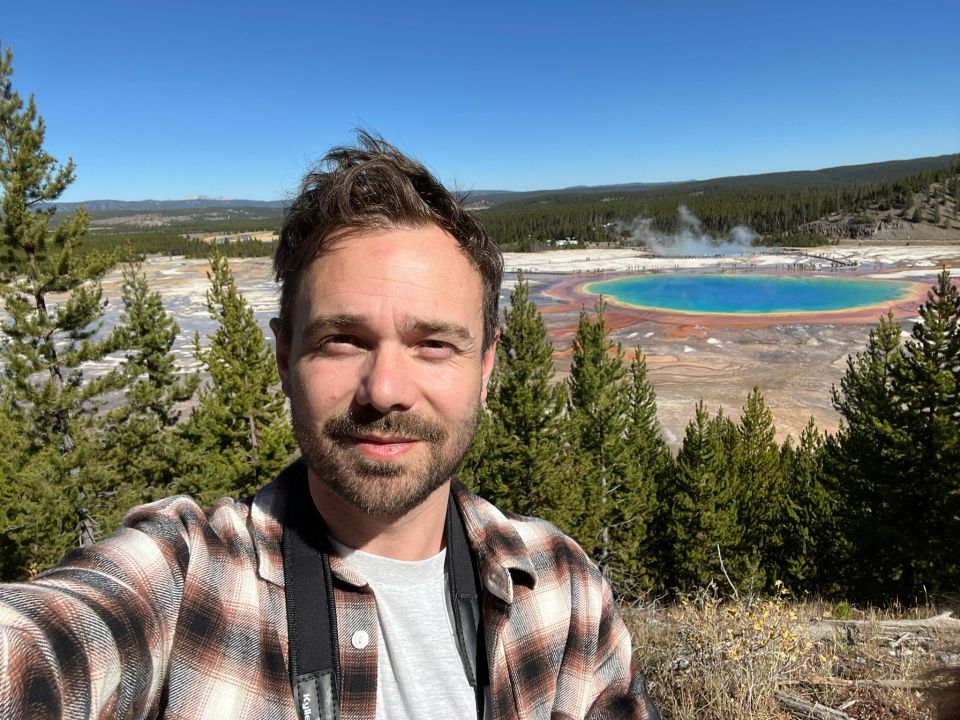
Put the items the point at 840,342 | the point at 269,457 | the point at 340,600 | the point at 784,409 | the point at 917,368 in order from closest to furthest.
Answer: the point at 340,600 → the point at 917,368 → the point at 269,457 → the point at 784,409 → the point at 840,342

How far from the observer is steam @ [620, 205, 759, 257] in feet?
379

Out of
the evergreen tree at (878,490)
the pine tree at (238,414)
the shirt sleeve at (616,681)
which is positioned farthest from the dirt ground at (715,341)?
the shirt sleeve at (616,681)

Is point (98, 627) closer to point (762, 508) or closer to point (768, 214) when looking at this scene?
point (762, 508)

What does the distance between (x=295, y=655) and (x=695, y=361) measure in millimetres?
40315

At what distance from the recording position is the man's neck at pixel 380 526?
1.62 meters

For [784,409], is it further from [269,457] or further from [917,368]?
[269,457]

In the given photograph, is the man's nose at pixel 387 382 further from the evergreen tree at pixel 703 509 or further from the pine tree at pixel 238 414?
the pine tree at pixel 238 414

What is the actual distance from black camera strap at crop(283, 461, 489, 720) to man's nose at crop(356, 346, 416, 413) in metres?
0.36

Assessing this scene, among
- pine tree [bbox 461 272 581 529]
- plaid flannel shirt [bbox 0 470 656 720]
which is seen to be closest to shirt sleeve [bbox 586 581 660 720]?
plaid flannel shirt [bbox 0 470 656 720]

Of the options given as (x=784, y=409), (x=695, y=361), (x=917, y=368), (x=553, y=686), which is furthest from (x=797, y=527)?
(x=553, y=686)

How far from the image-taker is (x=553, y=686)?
69.9 inches

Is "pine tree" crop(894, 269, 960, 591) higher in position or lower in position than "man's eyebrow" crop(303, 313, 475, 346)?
lower

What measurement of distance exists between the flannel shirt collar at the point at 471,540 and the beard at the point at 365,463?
6.4 inches

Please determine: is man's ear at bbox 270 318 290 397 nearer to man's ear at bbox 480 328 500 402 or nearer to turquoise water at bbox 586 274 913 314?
man's ear at bbox 480 328 500 402
